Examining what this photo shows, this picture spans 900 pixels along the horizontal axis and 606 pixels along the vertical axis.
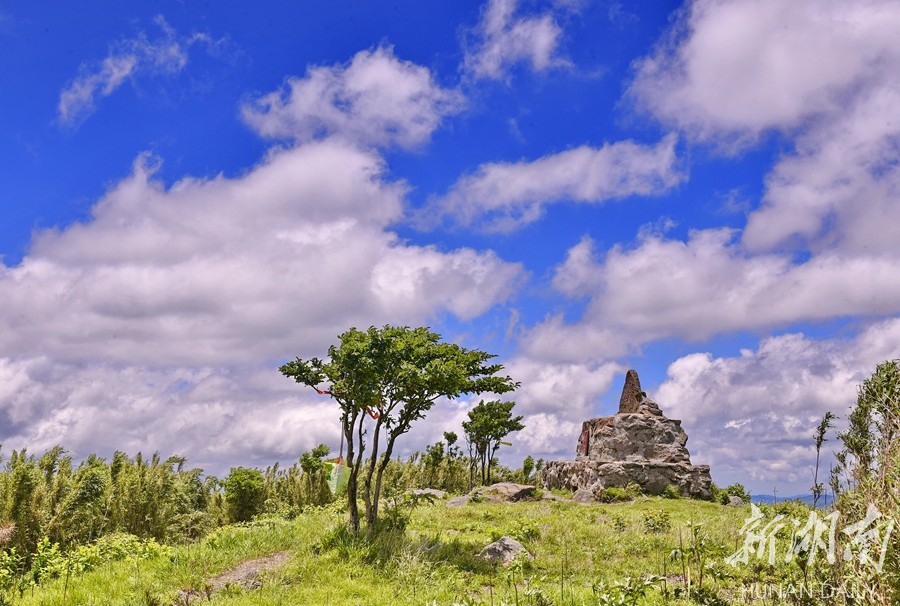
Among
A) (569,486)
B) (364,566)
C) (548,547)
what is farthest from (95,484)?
(569,486)

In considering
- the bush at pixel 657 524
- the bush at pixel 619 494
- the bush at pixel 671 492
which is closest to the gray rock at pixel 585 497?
the bush at pixel 619 494

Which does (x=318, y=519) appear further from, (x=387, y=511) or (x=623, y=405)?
(x=623, y=405)

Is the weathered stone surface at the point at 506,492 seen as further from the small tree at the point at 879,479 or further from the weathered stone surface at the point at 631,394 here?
the small tree at the point at 879,479

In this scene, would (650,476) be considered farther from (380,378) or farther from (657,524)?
(380,378)

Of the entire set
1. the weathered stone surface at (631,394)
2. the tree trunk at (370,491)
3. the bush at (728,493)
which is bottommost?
the bush at (728,493)

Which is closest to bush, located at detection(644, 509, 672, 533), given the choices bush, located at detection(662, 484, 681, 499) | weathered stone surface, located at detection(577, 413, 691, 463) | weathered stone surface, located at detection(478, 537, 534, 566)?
weathered stone surface, located at detection(478, 537, 534, 566)

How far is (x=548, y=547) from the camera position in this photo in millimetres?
17688

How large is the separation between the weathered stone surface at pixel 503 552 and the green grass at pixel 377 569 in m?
0.33

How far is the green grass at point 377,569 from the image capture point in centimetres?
1163

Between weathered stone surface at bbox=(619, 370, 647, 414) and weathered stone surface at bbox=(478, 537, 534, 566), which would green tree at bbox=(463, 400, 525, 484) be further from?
weathered stone surface at bbox=(478, 537, 534, 566)

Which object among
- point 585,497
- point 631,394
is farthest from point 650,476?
point 631,394

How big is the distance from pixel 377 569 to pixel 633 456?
31.1 m

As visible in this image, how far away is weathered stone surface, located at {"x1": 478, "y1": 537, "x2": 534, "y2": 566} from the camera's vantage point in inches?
604

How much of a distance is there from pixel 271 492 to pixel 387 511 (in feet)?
80.5
